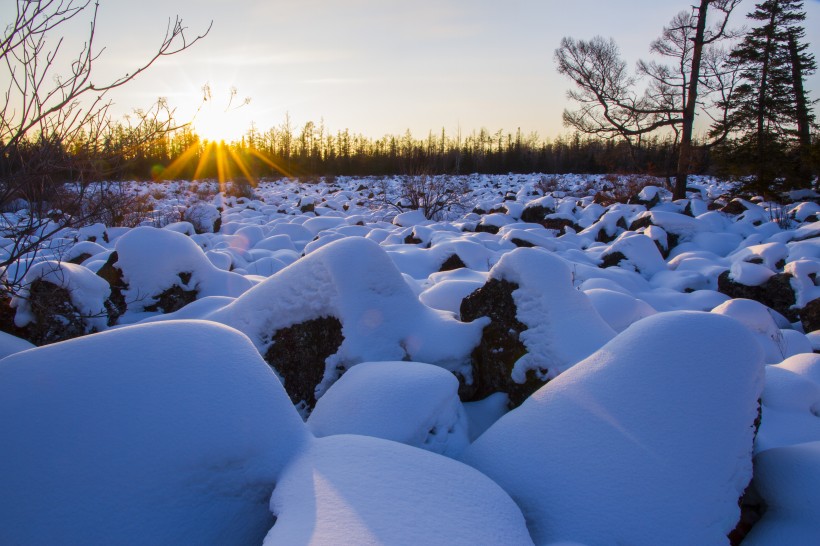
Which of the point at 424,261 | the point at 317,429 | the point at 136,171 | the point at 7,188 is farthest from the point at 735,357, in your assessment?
the point at 136,171

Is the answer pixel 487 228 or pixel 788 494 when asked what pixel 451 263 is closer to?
pixel 487 228

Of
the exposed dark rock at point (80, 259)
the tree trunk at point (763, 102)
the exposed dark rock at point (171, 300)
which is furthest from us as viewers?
the tree trunk at point (763, 102)

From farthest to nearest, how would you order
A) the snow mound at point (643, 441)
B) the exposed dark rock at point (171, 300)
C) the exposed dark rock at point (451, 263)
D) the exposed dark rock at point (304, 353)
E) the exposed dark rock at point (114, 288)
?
the exposed dark rock at point (451, 263) → the exposed dark rock at point (171, 300) → the exposed dark rock at point (114, 288) → the exposed dark rock at point (304, 353) → the snow mound at point (643, 441)

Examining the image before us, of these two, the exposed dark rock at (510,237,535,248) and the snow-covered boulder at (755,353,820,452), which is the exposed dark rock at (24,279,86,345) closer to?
the snow-covered boulder at (755,353,820,452)

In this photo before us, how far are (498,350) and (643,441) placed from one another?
49.6 inches

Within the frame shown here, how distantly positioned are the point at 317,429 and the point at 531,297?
5.37 ft

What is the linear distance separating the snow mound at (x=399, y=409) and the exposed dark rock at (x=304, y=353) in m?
0.64

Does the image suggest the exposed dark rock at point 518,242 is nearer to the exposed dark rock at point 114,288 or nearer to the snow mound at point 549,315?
the snow mound at point 549,315

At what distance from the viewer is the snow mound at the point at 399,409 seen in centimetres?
199

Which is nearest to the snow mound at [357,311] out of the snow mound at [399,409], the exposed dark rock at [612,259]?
the snow mound at [399,409]

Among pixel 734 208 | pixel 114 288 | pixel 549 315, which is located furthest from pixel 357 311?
pixel 734 208

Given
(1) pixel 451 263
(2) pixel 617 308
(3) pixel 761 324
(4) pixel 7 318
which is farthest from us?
(1) pixel 451 263

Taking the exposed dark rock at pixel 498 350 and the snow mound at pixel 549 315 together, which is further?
the exposed dark rock at pixel 498 350

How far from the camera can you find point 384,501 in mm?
1325
